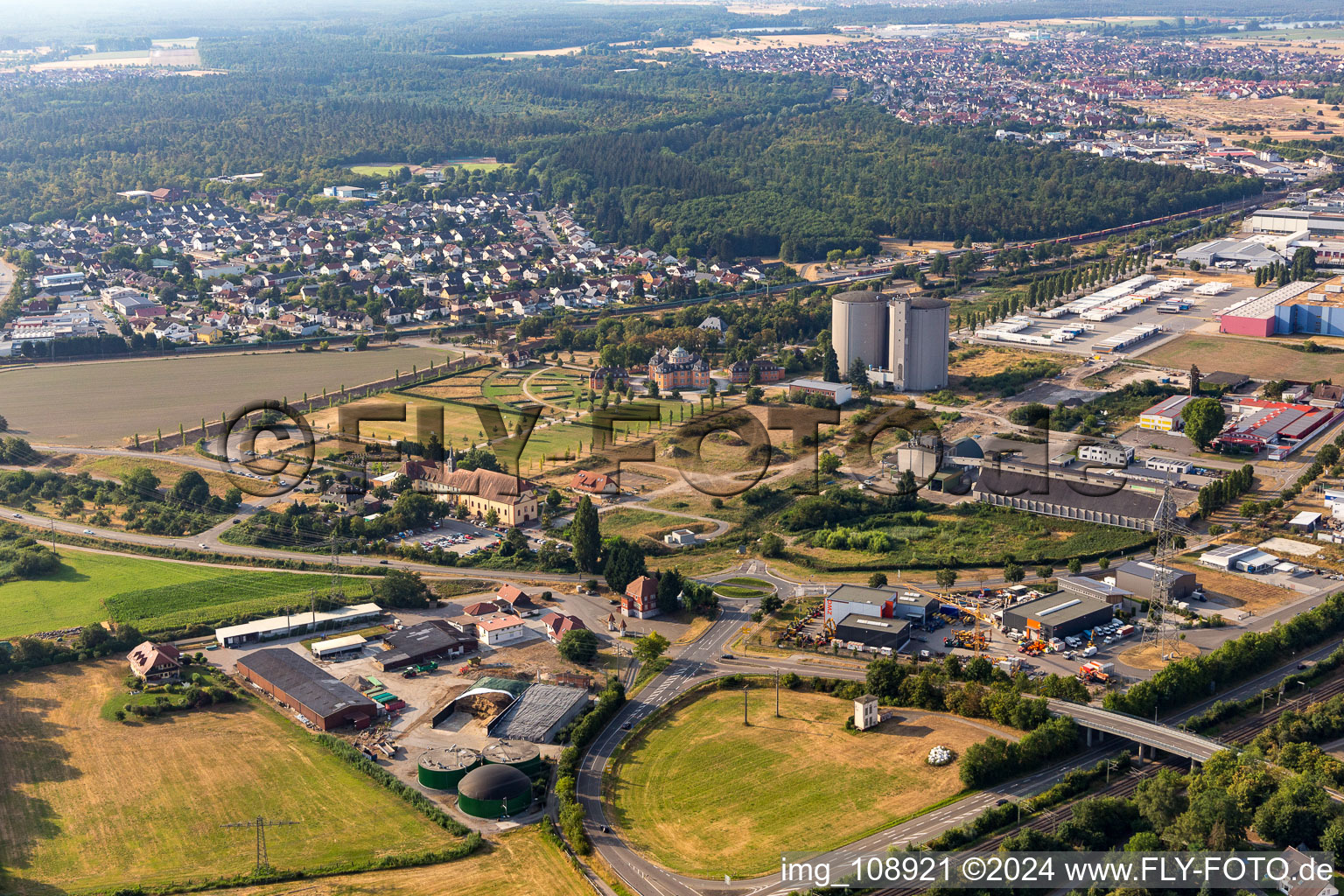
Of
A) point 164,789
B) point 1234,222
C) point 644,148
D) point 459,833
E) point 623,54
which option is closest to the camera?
point 459,833

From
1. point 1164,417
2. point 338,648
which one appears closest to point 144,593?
point 338,648

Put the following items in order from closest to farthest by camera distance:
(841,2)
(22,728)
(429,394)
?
(22,728), (429,394), (841,2)

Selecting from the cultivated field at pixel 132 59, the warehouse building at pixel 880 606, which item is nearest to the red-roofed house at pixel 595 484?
the warehouse building at pixel 880 606

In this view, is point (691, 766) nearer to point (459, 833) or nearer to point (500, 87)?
point (459, 833)

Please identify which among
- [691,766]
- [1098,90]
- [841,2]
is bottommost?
[691,766]

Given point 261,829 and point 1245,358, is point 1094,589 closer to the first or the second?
point 261,829

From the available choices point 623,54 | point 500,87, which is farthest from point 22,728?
point 623,54
